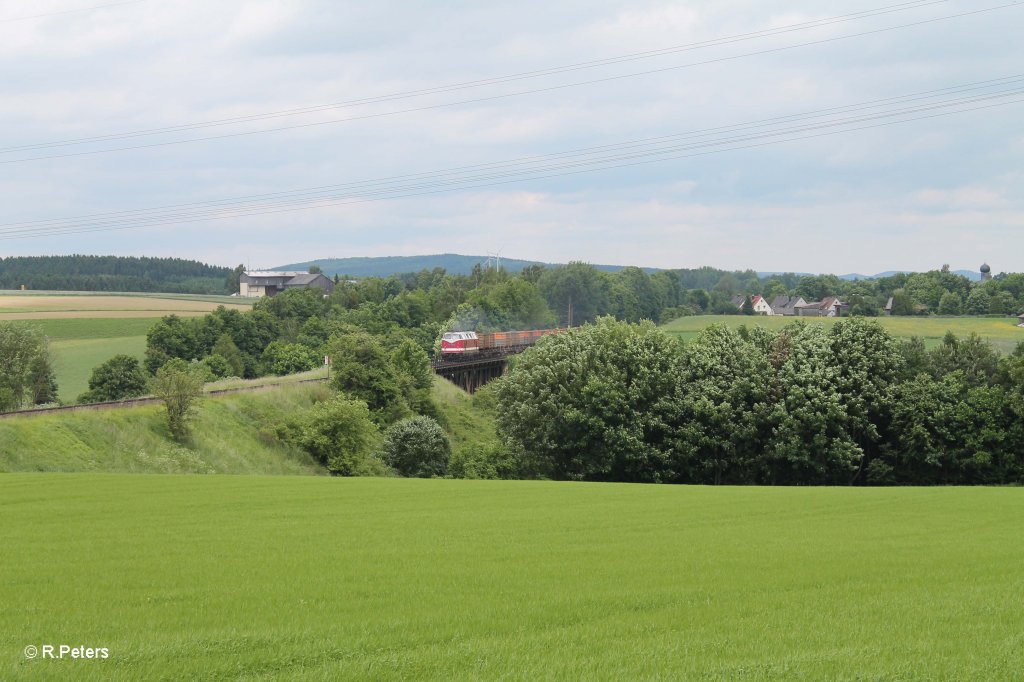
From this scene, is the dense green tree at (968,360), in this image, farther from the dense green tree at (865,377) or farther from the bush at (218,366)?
the bush at (218,366)

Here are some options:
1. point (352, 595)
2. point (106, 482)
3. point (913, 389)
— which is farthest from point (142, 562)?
point (913, 389)

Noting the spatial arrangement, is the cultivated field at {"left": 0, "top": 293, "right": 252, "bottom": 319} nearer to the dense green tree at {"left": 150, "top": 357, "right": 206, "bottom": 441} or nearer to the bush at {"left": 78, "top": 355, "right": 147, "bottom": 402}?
the bush at {"left": 78, "top": 355, "right": 147, "bottom": 402}

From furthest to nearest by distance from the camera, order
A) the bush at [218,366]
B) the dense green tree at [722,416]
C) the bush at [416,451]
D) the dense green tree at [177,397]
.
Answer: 1. the bush at [218,366]
2. the bush at [416,451]
3. the dense green tree at [177,397]
4. the dense green tree at [722,416]

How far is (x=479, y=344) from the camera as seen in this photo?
11200 cm

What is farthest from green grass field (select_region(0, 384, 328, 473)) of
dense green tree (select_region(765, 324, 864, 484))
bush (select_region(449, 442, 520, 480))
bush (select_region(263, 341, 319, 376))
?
bush (select_region(263, 341, 319, 376))

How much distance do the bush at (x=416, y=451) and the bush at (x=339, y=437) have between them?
1528 mm

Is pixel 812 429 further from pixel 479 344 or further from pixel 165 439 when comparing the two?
pixel 479 344

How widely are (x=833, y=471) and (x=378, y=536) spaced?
39.0 meters

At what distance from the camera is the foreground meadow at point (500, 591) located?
1057cm

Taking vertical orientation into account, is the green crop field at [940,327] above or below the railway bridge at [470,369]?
above

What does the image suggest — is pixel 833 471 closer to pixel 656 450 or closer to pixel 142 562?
pixel 656 450

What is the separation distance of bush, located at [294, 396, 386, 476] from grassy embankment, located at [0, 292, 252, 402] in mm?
31241

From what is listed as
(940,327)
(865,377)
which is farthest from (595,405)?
(940,327)

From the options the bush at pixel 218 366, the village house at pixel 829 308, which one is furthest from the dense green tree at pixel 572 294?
the bush at pixel 218 366
